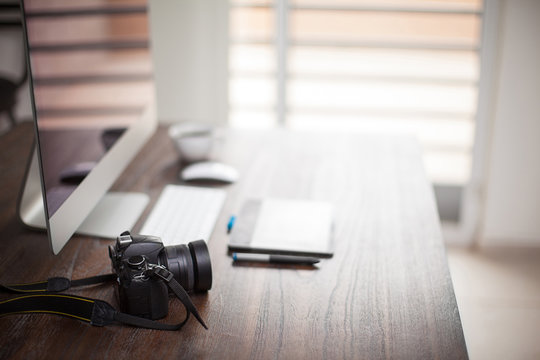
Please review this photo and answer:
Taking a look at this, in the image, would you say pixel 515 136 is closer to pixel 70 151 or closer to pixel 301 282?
pixel 301 282

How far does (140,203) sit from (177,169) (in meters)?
0.21

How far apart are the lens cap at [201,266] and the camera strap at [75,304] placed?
0.06 meters

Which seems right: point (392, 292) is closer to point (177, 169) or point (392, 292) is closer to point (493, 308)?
point (177, 169)

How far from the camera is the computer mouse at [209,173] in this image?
61.0 inches

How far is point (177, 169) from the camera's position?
163cm

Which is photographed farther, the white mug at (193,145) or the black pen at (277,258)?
the white mug at (193,145)

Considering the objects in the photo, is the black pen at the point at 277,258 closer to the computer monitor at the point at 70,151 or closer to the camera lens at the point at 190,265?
the camera lens at the point at 190,265

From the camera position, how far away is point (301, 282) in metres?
1.14

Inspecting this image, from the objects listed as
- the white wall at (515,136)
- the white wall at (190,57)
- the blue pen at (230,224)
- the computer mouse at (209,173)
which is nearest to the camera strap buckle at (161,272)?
the blue pen at (230,224)

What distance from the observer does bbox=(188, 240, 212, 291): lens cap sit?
3.53 feet

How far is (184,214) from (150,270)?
383 millimetres

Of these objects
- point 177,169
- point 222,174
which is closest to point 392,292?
point 222,174

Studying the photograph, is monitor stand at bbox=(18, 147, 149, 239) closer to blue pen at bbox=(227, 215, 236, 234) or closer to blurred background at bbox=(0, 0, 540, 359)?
blue pen at bbox=(227, 215, 236, 234)

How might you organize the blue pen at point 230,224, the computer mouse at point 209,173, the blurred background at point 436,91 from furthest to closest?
the blurred background at point 436,91 → the computer mouse at point 209,173 → the blue pen at point 230,224
